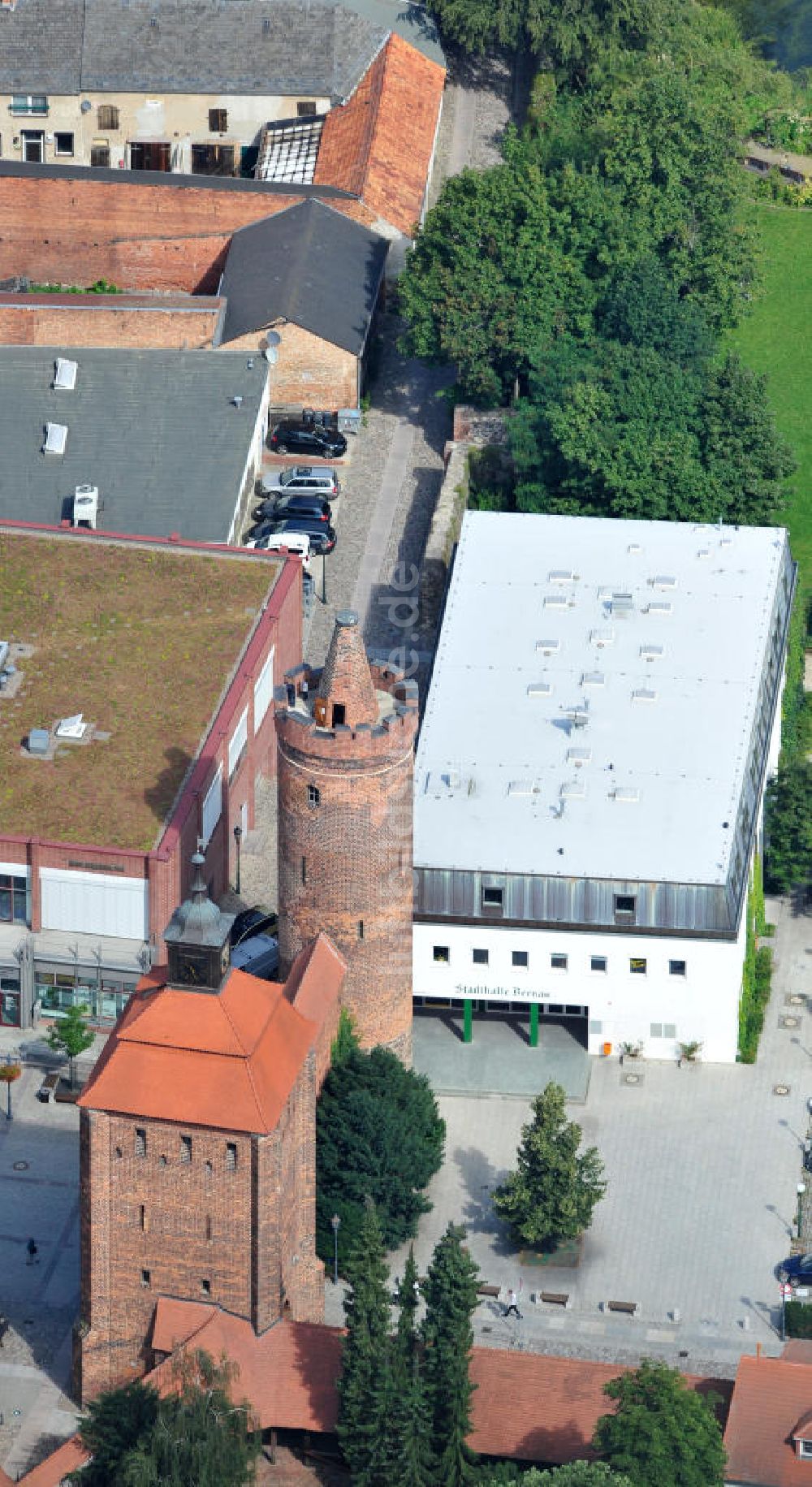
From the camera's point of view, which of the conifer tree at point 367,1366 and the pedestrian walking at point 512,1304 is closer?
the conifer tree at point 367,1366

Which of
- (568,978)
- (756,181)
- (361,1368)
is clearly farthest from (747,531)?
(361,1368)

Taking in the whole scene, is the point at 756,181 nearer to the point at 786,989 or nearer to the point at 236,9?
the point at 236,9

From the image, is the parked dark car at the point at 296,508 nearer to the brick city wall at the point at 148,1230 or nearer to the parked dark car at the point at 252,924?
the parked dark car at the point at 252,924

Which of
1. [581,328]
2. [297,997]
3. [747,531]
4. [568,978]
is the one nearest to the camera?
[297,997]

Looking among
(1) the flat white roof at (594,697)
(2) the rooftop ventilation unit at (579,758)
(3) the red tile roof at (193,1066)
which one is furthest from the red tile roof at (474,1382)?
(2) the rooftop ventilation unit at (579,758)

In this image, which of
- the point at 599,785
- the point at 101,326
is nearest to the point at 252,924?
the point at 599,785
